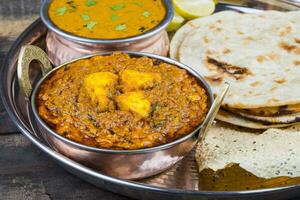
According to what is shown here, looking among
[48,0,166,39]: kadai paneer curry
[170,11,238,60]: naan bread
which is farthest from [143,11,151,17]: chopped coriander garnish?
[170,11,238,60]: naan bread

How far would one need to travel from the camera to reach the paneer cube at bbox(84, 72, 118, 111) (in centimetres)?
212

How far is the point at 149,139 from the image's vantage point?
2025 mm

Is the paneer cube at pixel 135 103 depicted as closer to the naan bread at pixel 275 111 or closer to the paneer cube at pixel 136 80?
the paneer cube at pixel 136 80

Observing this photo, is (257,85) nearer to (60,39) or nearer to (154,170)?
(154,170)

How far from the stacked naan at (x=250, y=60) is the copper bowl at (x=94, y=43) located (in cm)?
12

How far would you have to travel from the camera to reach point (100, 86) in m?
2.16

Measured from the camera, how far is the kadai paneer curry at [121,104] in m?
2.05

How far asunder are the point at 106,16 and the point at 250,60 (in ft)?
2.85

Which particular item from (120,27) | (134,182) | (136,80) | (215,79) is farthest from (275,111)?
(120,27)

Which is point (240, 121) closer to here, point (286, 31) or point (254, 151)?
point (254, 151)

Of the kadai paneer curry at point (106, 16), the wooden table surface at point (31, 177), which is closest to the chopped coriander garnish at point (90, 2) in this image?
the kadai paneer curry at point (106, 16)

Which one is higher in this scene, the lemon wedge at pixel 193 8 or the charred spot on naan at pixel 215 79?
the charred spot on naan at pixel 215 79

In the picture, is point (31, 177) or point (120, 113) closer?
point (120, 113)

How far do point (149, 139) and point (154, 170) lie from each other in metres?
0.20
